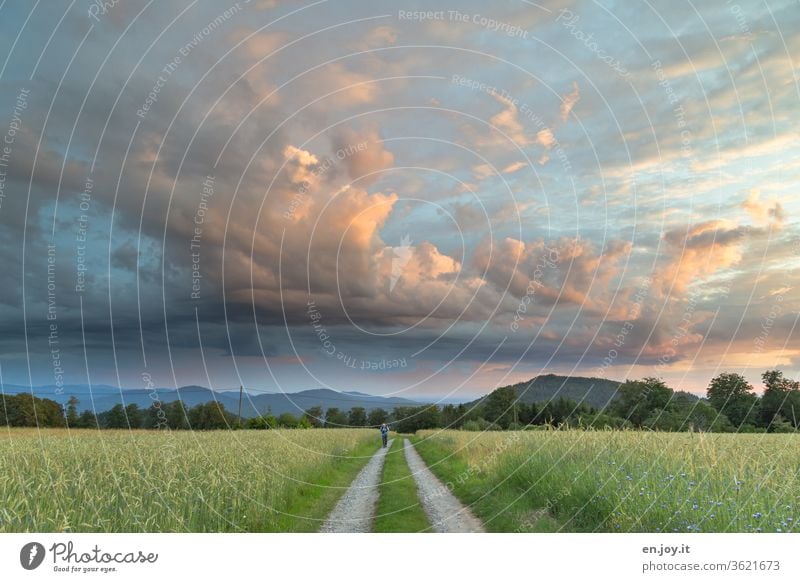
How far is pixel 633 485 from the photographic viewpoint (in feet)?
47.4

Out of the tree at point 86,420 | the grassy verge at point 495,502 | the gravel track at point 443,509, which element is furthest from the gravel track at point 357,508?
the tree at point 86,420

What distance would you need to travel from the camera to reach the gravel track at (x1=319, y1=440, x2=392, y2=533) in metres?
15.8

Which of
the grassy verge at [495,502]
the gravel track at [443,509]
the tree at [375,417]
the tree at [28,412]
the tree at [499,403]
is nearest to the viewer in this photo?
the grassy verge at [495,502]

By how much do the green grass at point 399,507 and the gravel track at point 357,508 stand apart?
0.96 feet

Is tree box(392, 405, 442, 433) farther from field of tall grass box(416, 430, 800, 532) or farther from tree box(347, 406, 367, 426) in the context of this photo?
field of tall grass box(416, 430, 800, 532)

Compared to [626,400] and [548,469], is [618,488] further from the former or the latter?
[626,400]

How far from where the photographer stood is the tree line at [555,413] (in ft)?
73.4

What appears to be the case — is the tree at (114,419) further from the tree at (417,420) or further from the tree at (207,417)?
the tree at (417,420)

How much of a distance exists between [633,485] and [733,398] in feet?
66.9

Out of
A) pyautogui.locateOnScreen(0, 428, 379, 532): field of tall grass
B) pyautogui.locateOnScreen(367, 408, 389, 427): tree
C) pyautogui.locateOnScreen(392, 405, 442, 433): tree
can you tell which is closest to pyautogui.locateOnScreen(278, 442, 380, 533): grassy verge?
pyautogui.locateOnScreen(0, 428, 379, 532): field of tall grass

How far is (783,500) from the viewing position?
479 inches

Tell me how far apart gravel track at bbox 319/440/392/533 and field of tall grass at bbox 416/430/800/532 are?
323 centimetres
